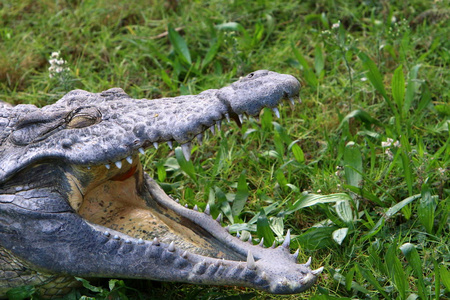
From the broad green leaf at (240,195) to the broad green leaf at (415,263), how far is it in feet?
3.38

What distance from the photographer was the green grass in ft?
9.95

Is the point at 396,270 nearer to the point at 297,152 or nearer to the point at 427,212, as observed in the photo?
the point at 427,212

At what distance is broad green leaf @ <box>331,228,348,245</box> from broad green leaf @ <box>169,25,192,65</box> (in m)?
2.28

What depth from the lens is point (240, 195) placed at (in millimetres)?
3564

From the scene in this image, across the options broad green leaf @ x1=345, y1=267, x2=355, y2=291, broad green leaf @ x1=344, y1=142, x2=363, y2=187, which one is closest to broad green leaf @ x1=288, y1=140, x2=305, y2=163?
broad green leaf @ x1=344, y1=142, x2=363, y2=187

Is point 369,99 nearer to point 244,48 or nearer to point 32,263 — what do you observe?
point 244,48

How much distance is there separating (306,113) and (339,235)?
4.65 ft

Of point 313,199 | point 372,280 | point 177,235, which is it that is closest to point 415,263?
point 372,280

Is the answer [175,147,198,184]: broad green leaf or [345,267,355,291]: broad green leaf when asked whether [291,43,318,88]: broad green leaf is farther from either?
[345,267,355,291]: broad green leaf

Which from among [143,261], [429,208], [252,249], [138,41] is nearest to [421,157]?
[429,208]

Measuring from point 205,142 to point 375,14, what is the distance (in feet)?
6.89

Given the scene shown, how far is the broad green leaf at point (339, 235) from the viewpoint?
3035mm

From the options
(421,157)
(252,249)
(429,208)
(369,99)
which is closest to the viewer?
(252,249)

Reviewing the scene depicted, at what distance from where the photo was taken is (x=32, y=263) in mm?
2732
